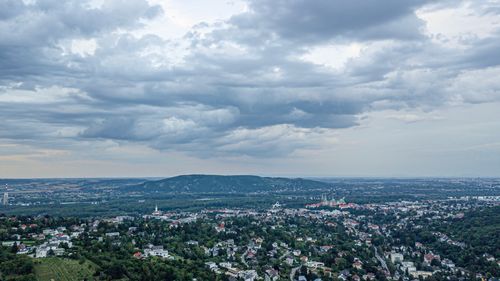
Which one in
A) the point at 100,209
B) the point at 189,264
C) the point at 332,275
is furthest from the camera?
the point at 100,209

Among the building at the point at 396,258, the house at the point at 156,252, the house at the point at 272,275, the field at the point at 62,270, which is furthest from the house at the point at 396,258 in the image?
the field at the point at 62,270

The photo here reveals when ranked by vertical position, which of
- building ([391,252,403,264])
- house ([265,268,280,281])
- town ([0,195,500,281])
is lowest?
building ([391,252,403,264])

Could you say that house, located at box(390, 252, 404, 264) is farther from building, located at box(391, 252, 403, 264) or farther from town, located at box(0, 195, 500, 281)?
town, located at box(0, 195, 500, 281)

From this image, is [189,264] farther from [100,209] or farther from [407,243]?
[100,209]

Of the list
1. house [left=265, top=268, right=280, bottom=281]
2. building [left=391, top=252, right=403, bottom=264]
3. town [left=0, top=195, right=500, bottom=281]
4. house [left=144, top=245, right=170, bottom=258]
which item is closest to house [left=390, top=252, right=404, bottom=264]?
building [left=391, top=252, right=403, bottom=264]

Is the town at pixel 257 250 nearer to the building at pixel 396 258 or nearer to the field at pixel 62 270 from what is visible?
the building at pixel 396 258

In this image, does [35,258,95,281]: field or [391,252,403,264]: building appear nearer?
[35,258,95,281]: field

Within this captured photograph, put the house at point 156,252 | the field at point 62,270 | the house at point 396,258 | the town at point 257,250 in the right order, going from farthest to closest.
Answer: the house at point 396,258 < the house at point 156,252 < the town at point 257,250 < the field at point 62,270

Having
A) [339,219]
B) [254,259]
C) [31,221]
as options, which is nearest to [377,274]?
[254,259]
